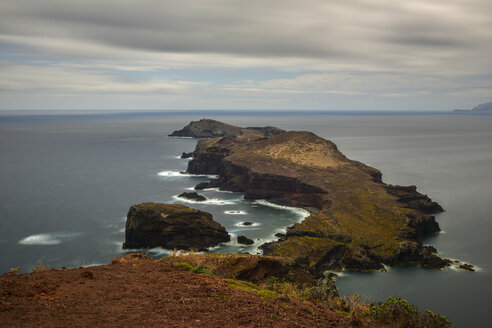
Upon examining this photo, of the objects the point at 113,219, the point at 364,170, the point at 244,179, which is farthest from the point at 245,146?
the point at 113,219

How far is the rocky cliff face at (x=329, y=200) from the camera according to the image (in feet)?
218

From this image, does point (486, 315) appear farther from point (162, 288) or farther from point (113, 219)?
point (113, 219)

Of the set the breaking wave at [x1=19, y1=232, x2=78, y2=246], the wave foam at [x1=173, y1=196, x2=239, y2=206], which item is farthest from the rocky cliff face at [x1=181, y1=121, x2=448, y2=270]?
the breaking wave at [x1=19, y1=232, x2=78, y2=246]

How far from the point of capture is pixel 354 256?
214 feet

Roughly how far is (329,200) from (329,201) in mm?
386

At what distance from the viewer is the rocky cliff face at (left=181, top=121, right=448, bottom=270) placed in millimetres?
66500

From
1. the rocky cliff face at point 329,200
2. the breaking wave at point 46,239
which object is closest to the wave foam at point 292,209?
the rocky cliff face at point 329,200

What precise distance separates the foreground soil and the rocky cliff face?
41640mm

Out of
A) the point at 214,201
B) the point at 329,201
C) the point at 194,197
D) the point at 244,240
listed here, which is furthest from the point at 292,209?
the point at 244,240

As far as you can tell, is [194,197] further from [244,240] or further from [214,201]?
[244,240]

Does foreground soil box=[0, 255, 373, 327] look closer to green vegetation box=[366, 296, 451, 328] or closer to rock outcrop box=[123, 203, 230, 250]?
green vegetation box=[366, 296, 451, 328]

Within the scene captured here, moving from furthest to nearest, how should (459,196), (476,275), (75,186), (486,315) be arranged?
(75,186)
(459,196)
(476,275)
(486,315)

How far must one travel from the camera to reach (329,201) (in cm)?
9581

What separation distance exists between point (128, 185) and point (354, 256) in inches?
3305
